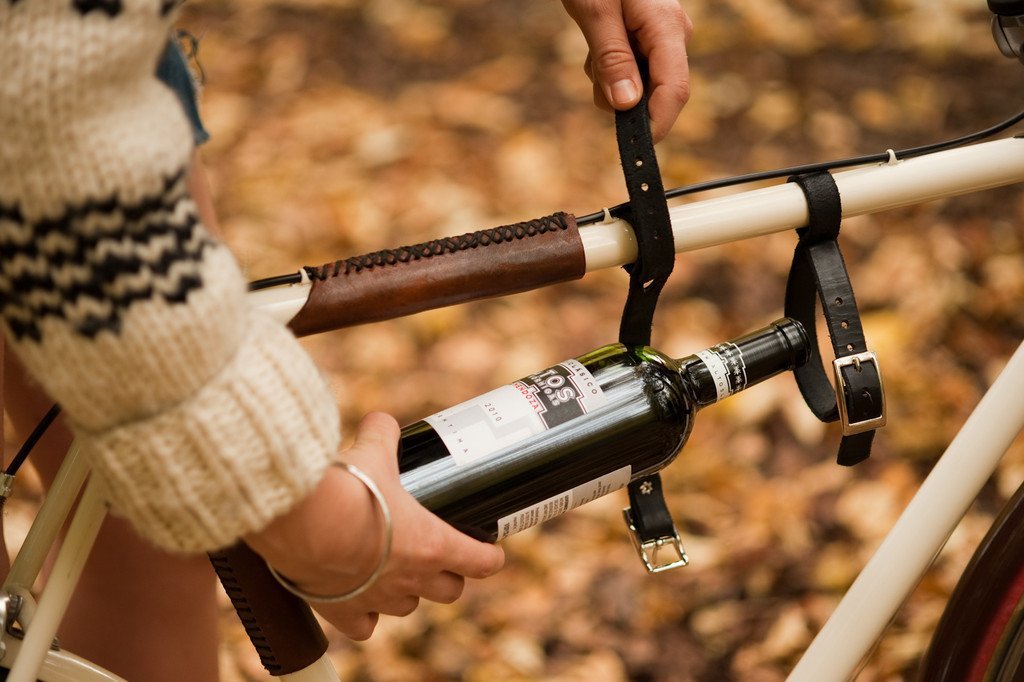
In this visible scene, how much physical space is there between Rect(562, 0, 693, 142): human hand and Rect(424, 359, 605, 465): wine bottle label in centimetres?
23

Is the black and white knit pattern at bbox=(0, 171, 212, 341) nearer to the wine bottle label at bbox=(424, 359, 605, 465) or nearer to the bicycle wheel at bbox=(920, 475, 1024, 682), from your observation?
the wine bottle label at bbox=(424, 359, 605, 465)

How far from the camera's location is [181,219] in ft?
1.50

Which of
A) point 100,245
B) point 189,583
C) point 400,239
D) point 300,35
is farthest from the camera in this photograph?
point 300,35

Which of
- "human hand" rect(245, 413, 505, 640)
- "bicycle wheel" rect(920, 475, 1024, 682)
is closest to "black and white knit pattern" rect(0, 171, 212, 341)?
"human hand" rect(245, 413, 505, 640)

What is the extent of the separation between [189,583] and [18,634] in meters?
0.30

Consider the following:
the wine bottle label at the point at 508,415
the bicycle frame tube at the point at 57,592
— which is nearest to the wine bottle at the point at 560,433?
the wine bottle label at the point at 508,415

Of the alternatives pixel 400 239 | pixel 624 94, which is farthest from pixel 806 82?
pixel 624 94

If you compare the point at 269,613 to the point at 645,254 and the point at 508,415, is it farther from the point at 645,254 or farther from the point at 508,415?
the point at 645,254

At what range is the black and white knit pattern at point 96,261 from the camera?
17.1 inches

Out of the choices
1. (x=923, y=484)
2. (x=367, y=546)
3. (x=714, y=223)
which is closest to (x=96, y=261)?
(x=367, y=546)

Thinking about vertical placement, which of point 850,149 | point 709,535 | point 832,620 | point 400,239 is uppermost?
point 832,620

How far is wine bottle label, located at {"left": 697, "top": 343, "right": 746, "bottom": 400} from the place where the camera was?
0.77 m

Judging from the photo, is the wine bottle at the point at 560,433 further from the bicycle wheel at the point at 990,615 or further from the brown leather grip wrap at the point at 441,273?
the bicycle wheel at the point at 990,615

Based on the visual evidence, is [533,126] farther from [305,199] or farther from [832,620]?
[832,620]
